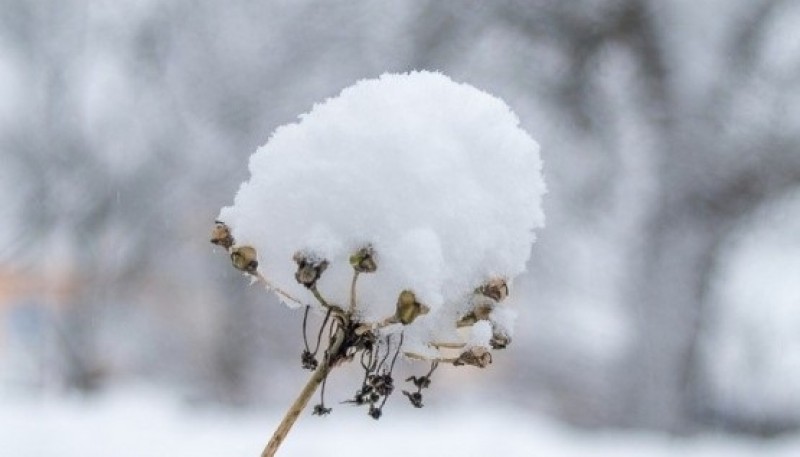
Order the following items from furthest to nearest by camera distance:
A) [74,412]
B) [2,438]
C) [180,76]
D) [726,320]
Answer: [180,76]
[726,320]
[74,412]
[2,438]

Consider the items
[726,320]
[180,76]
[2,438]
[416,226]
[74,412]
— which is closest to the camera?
[416,226]

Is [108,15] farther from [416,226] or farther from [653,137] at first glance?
[416,226]

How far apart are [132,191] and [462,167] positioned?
128 inches

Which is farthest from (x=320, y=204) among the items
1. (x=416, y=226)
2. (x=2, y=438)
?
(x=2, y=438)

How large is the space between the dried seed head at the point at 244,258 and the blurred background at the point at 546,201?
114 inches

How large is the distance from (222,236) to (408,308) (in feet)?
0.37

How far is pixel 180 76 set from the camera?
12.1 ft

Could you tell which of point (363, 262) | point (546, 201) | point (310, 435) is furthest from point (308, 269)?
point (546, 201)

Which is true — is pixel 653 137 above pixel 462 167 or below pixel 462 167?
above

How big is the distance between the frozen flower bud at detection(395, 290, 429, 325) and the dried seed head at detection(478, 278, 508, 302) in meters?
0.05

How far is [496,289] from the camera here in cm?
44

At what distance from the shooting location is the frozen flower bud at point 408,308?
39 centimetres

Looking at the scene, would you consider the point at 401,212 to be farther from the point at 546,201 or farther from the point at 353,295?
the point at 546,201

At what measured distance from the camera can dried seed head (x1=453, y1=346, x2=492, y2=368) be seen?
457mm
